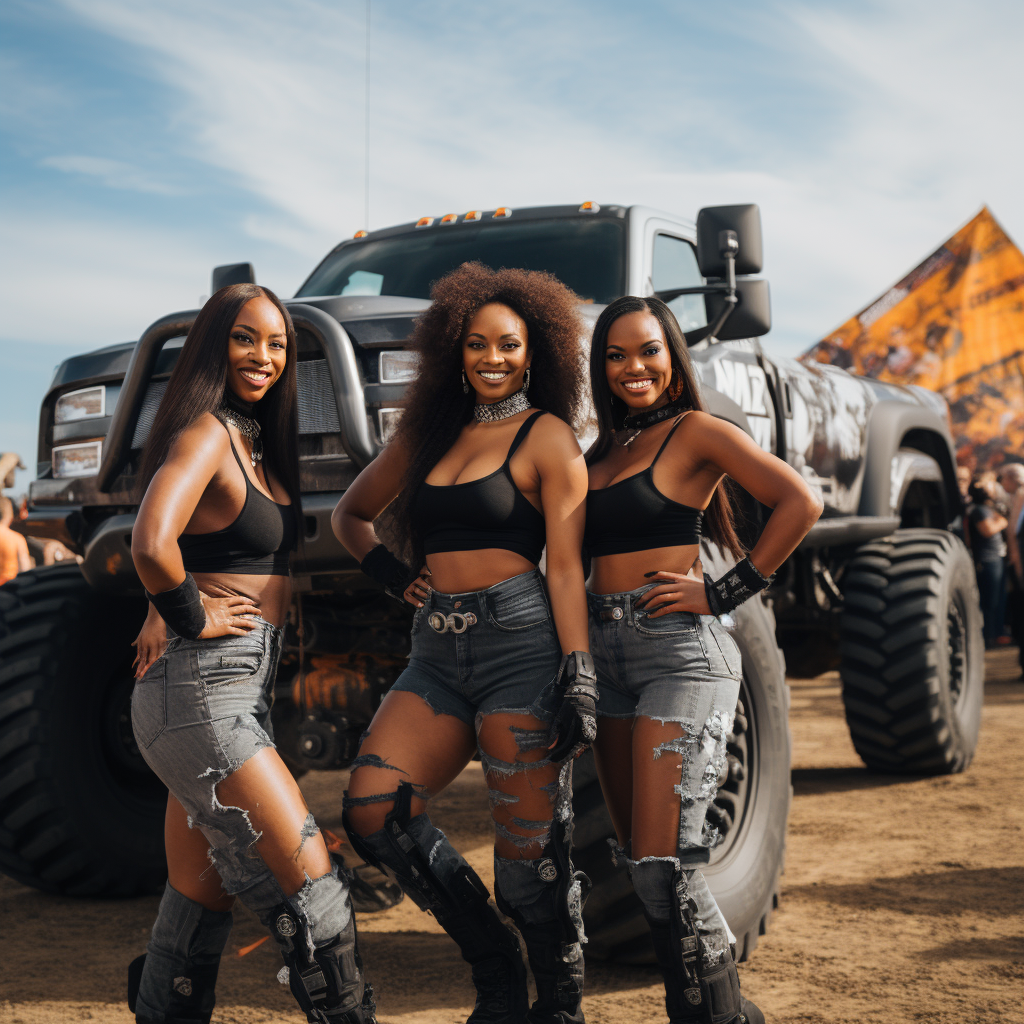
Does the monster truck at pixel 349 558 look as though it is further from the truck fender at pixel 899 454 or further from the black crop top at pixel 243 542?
the black crop top at pixel 243 542

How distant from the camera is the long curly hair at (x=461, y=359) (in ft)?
9.63

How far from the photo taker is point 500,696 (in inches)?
106

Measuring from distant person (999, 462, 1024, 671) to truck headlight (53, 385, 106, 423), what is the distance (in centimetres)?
839

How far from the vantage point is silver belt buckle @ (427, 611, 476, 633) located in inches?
107

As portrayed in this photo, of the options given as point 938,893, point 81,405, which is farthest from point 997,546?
point 81,405

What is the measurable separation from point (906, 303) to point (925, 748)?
11214mm

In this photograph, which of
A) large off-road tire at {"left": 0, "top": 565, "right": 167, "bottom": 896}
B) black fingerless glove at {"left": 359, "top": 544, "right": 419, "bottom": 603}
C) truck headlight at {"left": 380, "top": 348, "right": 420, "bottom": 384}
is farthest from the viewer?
large off-road tire at {"left": 0, "top": 565, "right": 167, "bottom": 896}

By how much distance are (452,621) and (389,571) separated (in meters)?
0.44

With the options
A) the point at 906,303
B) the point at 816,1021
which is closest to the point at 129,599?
the point at 816,1021

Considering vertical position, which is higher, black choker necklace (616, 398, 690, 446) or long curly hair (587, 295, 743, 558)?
long curly hair (587, 295, 743, 558)

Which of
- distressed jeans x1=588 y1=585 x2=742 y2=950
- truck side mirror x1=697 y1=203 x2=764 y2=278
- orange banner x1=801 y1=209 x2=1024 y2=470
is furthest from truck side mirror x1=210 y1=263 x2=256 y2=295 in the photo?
orange banner x1=801 y1=209 x2=1024 y2=470

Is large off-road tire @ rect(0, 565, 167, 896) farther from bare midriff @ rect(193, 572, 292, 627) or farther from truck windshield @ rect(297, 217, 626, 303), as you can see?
bare midriff @ rect(193, 572, 292, 627)

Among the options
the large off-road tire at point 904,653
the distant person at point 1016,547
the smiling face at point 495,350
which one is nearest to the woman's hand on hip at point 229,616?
the smiling face at point 495,350

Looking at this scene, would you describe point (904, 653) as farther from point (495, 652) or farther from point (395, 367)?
point (495, 652)
